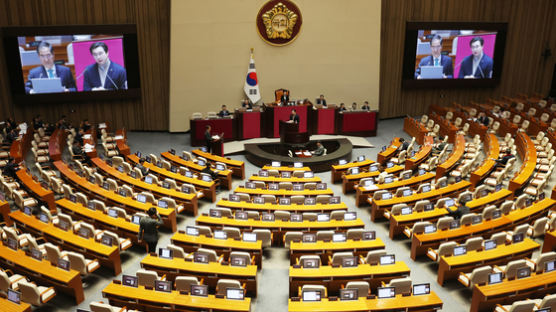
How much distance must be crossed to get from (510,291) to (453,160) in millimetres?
7471

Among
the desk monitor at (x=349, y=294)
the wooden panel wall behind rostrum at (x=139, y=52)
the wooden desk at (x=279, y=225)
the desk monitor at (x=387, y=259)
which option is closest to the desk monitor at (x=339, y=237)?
the wooden desk at (x=279, y=225)

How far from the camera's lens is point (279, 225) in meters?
10.4

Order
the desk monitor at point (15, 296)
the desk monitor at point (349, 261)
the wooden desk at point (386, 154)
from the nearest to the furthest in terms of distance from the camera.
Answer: the desk monitor at point (15, 296), the desk monitor at point (349, 261), the wooden desk at point (386, 154)

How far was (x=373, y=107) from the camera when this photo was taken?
2198 centimetres

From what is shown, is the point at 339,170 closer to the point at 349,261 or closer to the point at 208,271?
the point at 349,261

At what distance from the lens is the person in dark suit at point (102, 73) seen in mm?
18766

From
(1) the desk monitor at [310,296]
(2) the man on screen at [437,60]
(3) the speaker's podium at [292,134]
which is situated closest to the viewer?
(1) the desk monitor at [310,296]

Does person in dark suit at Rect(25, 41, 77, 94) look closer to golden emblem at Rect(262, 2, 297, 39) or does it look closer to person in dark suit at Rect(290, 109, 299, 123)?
golden emblem at Rect(262, 2, 297, 39)

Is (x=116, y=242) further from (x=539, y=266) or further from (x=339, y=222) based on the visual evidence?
(x=539, y=266)

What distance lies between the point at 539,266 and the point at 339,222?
3987mm

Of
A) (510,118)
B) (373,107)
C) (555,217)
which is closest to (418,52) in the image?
(373,107)

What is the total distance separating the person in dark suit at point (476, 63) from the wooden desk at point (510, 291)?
16201mm

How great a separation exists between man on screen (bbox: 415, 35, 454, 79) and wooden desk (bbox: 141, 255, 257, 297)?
1650 cm

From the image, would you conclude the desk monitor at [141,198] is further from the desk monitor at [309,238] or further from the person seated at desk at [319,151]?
the person seated at desk at [319,151]
